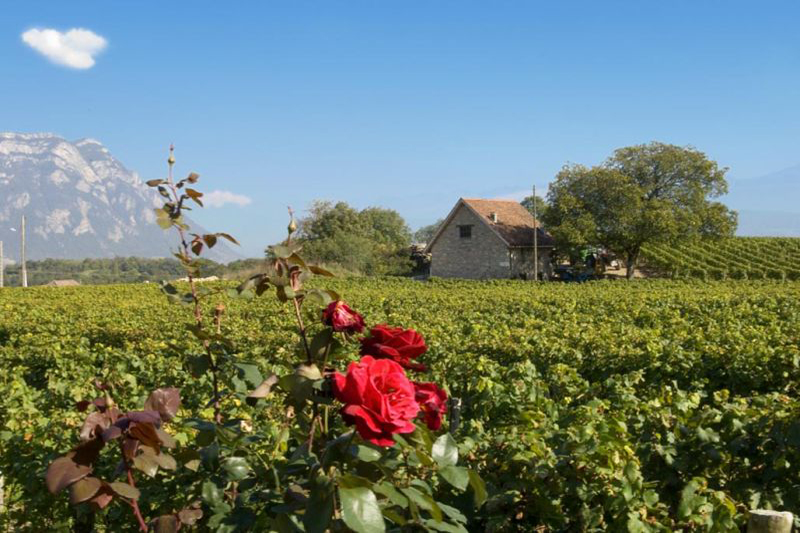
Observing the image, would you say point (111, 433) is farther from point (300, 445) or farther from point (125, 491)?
point (300, 445)

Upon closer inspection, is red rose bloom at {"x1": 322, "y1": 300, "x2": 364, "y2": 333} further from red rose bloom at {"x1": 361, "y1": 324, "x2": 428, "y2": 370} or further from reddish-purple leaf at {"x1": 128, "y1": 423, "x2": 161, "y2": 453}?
reddish-purple leaf at {"x1": 128, "y1": 423, "x2": 161, "y2": 453}

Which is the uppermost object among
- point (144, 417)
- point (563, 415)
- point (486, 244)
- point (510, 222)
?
point (510, 222)

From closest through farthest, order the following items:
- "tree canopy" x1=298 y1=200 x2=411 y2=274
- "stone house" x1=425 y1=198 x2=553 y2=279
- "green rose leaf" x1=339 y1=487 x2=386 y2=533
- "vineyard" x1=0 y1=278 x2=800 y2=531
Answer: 1. "green rose leaf" x1=339 y1=487 x2=386 y2=533
2. "vineyard" x1=0 y1=278 x2=800 y2=531
3. "stone house" x1=425 y1=198 x2=553 y2=279
4. "tree canopy" x1=298 y1=200 x2=411 y2=274

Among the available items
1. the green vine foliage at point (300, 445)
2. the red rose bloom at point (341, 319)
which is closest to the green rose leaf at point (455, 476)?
the green vine foliage at point (300, 445)

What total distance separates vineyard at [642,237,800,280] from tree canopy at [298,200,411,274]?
1903 centimetres

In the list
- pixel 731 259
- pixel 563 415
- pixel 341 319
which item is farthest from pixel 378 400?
pixel 731 259

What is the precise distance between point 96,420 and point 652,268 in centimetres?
5025

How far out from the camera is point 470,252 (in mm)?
45812

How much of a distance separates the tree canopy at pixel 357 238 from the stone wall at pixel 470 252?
5887 mm

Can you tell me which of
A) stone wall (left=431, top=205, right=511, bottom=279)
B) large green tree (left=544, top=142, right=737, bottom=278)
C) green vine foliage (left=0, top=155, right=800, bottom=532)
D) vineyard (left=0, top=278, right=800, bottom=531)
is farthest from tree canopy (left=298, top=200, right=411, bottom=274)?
green vine foliage (left=0, top=155, right=800, bottom=532)

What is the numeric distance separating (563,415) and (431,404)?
201cm

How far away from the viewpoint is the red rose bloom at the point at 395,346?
5.87ft

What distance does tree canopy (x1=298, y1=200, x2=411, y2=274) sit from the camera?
5328 cm

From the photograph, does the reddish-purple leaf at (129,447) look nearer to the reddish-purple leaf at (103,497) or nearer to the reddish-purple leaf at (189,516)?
the reddish-purple leaf at (103,497)
